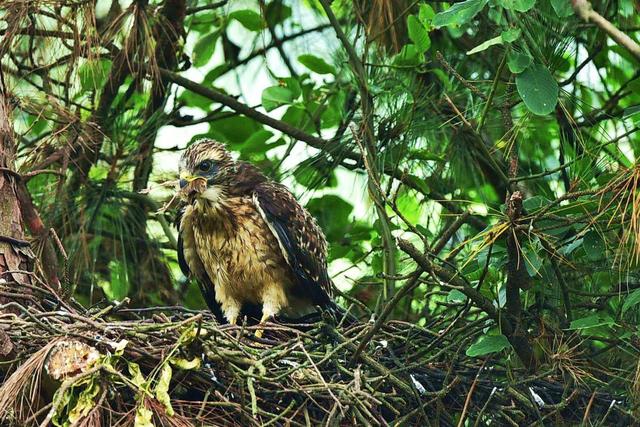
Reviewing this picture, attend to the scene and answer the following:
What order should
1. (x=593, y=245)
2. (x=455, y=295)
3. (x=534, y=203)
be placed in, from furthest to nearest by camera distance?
(x=455, y=295)
(x=534, y=203)
(x=593, y=245)

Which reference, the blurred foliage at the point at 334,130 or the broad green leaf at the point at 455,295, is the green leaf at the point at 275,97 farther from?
the broad green leaf at the point at 455,295

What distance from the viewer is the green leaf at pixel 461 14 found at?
4098 mm

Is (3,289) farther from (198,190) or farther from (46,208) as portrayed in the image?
(46,208)

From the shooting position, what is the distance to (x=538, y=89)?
4117mm

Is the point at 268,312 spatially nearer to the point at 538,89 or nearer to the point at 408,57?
the point at 408,57

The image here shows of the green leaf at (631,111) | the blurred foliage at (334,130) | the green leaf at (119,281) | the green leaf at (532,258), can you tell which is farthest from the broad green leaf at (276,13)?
the green leaf at (532,258)

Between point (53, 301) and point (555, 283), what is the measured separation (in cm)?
198

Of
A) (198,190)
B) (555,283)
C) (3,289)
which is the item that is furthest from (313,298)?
(3,289)

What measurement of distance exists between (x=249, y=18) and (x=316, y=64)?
461 mm

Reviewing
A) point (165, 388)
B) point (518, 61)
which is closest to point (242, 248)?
point (165, 388)

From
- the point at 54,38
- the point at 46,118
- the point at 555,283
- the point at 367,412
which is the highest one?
the point at 54,38

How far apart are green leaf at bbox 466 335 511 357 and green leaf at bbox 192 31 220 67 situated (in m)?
2.61

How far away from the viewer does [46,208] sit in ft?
20.2

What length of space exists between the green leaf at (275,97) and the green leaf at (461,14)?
186cm
